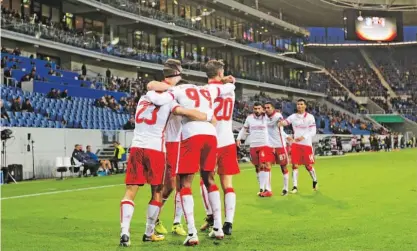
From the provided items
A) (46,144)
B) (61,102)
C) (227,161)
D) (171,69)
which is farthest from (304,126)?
(61,102)

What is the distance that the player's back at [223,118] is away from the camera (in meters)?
8.99

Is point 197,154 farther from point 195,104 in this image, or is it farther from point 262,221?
point 262,221

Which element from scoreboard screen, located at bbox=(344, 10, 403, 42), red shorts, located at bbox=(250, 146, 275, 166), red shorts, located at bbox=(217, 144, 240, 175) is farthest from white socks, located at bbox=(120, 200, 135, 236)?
scoreboard screen, located at bbox=(344, 10, 403, 42)

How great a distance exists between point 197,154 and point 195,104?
68 cm

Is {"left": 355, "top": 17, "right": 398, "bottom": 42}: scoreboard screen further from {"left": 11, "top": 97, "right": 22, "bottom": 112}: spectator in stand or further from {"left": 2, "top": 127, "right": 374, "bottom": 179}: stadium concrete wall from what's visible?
{"left": 11, "top": 97, "right": 22, "bottom": 112}: spectator in stand

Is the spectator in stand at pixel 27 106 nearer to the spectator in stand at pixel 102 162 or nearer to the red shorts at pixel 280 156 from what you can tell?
the spectator in stand at pixel 102 162

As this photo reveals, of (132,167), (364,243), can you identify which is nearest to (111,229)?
(132,167)

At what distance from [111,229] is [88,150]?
1803 cm

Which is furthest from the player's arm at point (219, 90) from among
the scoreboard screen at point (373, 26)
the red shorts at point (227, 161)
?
the scoreboard screen at point (373, 26)

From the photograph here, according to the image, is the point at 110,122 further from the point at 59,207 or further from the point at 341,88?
the point at 341,88

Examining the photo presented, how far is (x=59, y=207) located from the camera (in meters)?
13.3

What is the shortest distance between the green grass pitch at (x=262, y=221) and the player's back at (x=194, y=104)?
1.50m

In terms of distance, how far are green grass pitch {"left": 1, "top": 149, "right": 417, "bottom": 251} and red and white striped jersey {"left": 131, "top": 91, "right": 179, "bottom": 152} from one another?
134cm

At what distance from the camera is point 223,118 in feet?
29.7
